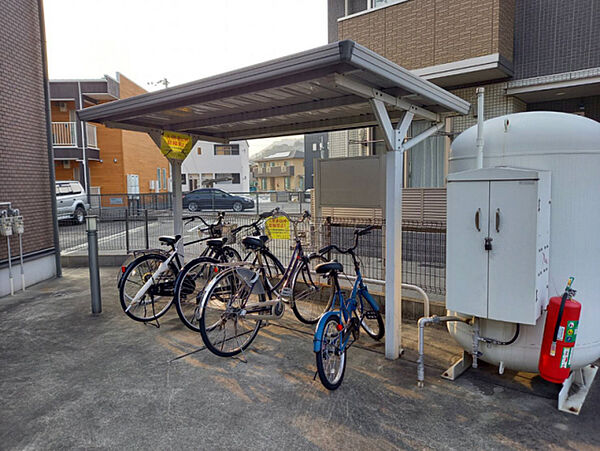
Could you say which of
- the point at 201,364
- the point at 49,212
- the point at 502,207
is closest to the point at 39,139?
the point at 49,212

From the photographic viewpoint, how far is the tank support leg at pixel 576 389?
114 inches

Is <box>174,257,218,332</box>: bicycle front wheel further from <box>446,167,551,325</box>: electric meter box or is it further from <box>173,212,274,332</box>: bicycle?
<box>446,167,551,325</box>: electric meter box

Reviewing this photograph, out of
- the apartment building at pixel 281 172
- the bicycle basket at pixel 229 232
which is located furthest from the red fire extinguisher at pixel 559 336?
the apartment building at pixel 281 172

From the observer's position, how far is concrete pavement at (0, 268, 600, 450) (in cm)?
262

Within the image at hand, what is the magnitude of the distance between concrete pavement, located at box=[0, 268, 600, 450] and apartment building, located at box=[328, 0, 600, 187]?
435 centimetres

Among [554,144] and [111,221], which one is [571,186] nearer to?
[554,144]

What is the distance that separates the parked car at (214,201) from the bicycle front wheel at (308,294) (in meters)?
15.6

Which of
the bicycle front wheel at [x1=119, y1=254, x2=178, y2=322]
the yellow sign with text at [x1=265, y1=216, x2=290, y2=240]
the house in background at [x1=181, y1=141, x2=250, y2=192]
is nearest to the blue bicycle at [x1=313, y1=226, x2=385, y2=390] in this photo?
the yellow sign with text at [x1=265, y1=216, x2=290, y2=240]

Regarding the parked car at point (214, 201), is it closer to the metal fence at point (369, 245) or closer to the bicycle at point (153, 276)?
the metal fence at point (369, 245)

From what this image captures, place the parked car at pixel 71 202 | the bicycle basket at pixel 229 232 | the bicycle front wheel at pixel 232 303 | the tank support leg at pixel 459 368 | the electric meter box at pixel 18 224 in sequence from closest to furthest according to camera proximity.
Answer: the tank support leg at pixel 459 368, the bicycle front wheel at pixel 232 303, the bicycle basket at pixel 229 232, the electric meter box at pixel 18 224, the parked car at pixel 71 202

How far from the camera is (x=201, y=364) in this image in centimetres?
374

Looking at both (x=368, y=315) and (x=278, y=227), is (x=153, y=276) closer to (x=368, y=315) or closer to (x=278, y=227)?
(x=278, y=227)

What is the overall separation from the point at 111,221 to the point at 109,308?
7.77 meters

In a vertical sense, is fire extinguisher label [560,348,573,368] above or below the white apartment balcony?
below
